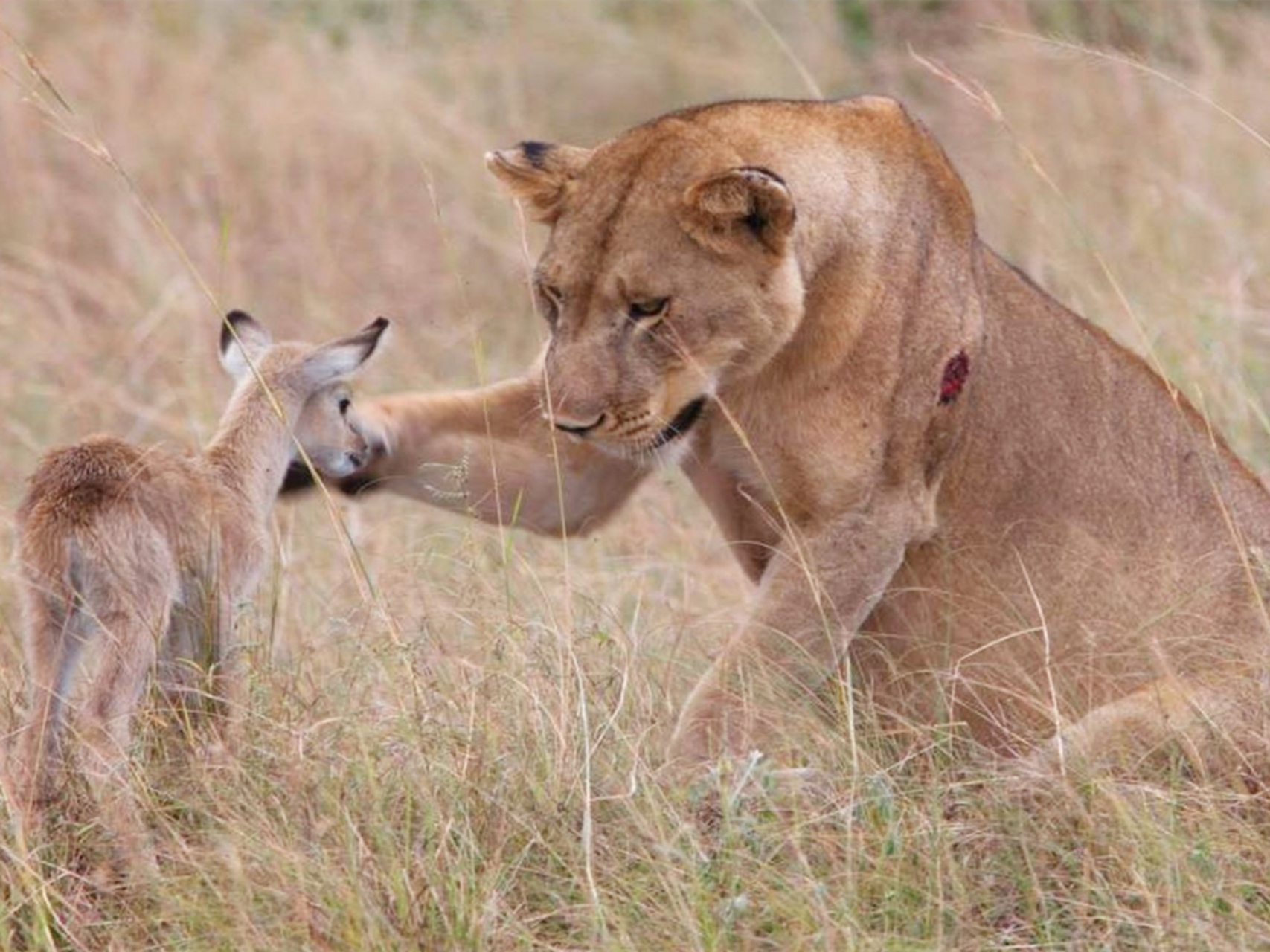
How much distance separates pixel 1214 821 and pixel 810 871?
0.64 metres

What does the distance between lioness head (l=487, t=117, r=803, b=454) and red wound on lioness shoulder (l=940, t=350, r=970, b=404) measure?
39 centimetres

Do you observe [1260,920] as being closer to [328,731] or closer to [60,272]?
[328,731]

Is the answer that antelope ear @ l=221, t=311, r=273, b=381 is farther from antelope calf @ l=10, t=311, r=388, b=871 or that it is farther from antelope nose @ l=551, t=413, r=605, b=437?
antelope nose @ l=551, t=413, r=605, b=437

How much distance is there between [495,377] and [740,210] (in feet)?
13.5

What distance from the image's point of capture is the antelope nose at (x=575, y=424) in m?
4.46

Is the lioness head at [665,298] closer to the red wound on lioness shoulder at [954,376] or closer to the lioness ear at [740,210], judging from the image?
the lioness ear at [740,210]

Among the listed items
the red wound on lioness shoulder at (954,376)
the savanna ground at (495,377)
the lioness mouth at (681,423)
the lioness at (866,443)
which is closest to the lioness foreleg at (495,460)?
the lioness at (866,443)

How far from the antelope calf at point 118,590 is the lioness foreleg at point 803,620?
2.62 ft

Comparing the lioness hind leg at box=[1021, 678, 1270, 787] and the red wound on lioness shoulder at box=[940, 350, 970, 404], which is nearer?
the lioness hind leg at box=[1021, 678, 1270, 787]

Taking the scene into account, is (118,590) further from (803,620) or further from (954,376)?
(954,376)

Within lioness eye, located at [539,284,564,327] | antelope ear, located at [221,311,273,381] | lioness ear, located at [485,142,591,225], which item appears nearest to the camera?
lioness eye, located at [539,284,564,327]

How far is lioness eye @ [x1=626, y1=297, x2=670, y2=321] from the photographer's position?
446cm

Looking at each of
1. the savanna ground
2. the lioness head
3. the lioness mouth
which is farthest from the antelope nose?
the savanna ground

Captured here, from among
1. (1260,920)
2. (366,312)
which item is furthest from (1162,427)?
(366,312)
